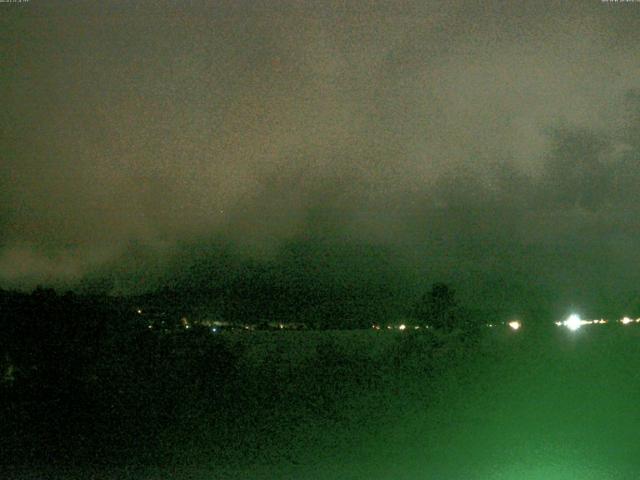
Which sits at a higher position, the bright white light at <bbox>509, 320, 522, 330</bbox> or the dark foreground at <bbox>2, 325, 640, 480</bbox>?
the bright white light at <bbox>509, 320, 522, 330</bbox>

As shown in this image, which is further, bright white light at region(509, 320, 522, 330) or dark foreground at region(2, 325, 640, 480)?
bright white light at region(509, 320, 522, 330)

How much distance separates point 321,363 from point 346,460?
28.0ft

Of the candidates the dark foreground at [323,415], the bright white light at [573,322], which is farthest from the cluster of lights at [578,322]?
the dark foreground at [323,415]

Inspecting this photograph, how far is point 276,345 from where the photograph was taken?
23828 mm

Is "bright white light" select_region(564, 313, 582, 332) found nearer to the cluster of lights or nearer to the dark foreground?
the cluster of lights

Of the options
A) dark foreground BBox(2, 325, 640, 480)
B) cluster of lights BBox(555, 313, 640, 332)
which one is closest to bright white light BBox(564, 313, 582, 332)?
cluster of lights BBox(555, 313, 640, 332)

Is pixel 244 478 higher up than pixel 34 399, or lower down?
lower down

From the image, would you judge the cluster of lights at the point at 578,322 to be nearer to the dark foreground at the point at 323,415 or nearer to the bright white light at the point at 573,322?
the bright white light at the point at 573,322

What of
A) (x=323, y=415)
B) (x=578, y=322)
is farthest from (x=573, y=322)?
(x=323, y=415)

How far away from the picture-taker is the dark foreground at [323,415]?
10.4 m

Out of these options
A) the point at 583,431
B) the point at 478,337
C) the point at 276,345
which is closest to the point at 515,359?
the point at 478,337

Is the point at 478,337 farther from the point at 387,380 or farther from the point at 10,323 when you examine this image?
the point at 10,323

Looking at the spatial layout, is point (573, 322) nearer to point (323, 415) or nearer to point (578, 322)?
point (578, 322)

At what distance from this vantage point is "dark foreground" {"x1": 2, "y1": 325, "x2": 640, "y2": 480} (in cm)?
1039
